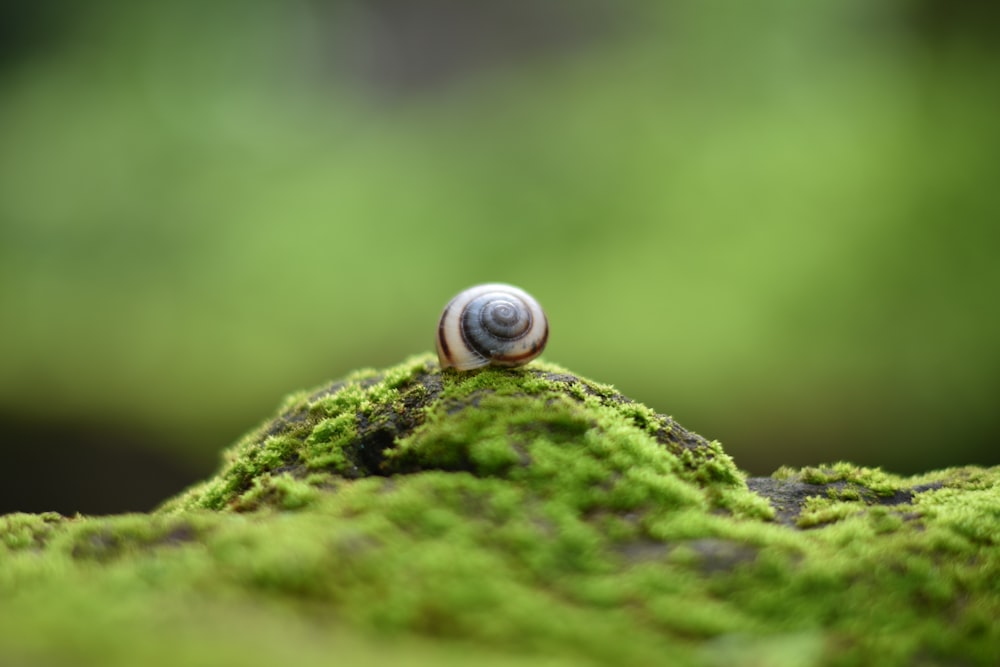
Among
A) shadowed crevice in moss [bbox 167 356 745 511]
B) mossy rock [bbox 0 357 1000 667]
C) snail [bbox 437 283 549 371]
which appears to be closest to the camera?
mossy rock [bbox 0 357 1000 667]

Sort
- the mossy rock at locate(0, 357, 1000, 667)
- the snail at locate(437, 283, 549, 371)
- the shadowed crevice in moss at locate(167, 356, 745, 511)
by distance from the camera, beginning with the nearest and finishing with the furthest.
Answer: the mossy rock at locate(0, 357, 1000, 667) < the shadowed crevice in moss at locate(167, 356, 745, 511) < the snail at locate(437, 283, 549, 371)

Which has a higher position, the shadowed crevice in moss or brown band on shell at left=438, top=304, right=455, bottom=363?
brown band on shell at left=438, top=304, right=455, bottom=363

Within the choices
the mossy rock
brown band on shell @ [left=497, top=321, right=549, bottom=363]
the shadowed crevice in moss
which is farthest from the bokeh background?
the mossy rock

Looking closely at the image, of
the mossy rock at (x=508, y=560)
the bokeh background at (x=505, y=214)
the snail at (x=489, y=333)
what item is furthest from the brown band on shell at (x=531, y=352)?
the bokeh background at (x=505, y=214)

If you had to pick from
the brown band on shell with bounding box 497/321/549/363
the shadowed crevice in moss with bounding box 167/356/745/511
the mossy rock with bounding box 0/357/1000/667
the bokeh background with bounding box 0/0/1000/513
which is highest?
the bokeh background with bounding box 0/0/1000/513

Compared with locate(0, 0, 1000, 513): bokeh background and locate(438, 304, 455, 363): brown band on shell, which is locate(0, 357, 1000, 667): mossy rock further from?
locate(0, 0, 1000, 513): bokeh background

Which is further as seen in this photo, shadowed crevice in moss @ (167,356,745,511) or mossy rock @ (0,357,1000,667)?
shadowed crevice in moss @ (167,356,745,511)
